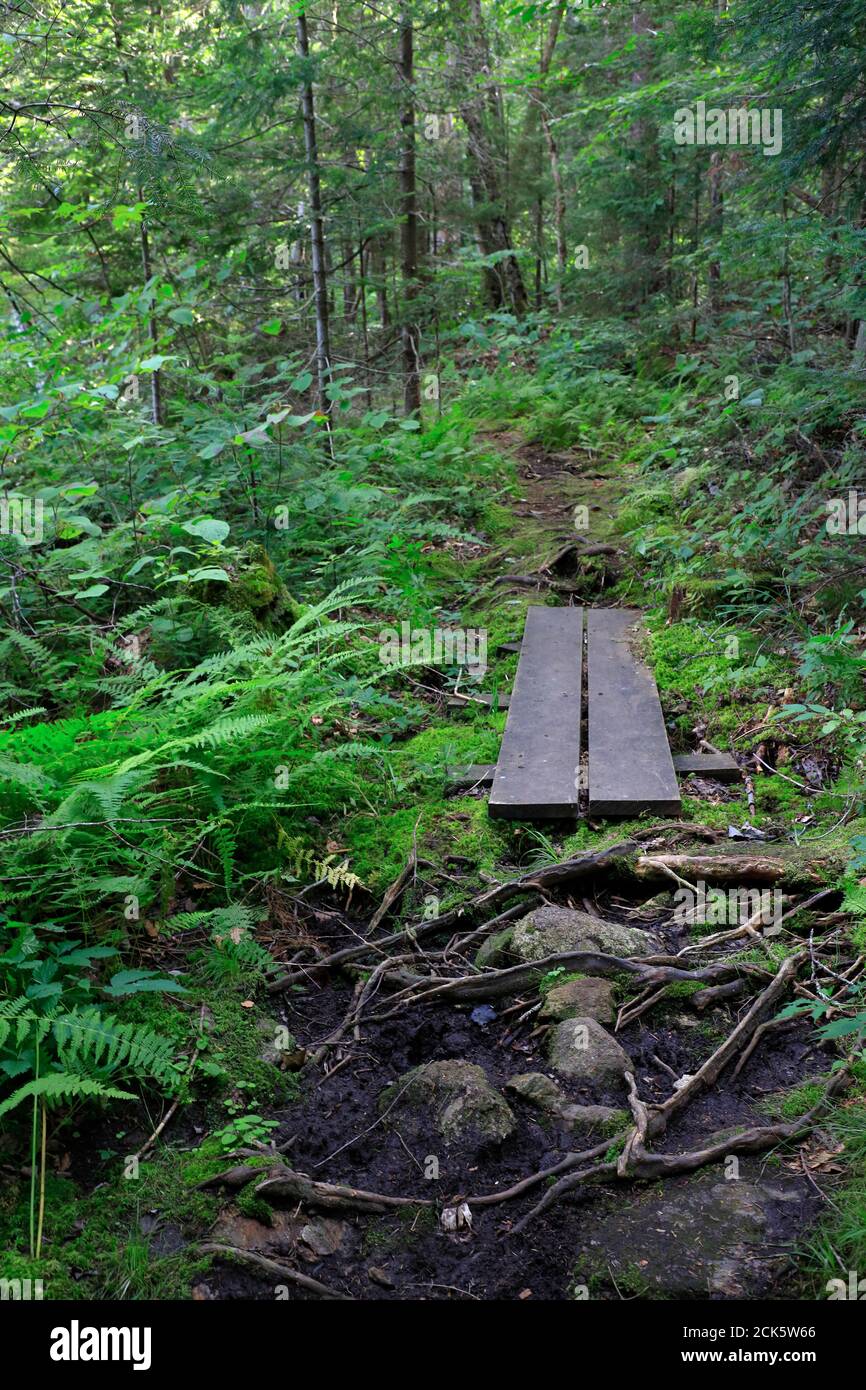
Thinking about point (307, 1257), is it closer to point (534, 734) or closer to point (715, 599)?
point (534, 734)

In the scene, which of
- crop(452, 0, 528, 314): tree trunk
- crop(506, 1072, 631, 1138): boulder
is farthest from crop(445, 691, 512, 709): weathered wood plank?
crop(452, 0, 528, 314): tree trunk

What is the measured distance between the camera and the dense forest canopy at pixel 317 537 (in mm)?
3477

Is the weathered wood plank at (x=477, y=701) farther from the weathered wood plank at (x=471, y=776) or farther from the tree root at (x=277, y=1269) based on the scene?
the tree root at (x=277, y=1269)

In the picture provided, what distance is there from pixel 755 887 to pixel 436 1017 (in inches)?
63.5

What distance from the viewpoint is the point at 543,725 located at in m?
5.96

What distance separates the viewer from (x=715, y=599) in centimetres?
716

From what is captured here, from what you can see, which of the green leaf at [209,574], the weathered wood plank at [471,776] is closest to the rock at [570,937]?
the weathered wood plank at [471,776]

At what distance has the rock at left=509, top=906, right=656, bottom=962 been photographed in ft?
13.2

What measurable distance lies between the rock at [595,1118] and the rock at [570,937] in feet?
2.63
